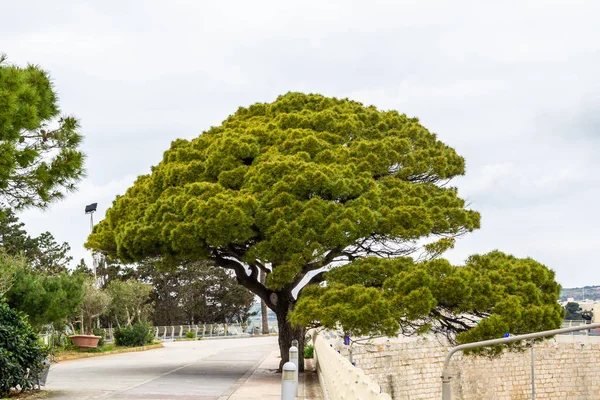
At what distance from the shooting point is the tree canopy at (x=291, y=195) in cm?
1822

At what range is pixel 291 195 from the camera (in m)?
18.3

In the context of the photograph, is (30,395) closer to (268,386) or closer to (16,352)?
(16,352)

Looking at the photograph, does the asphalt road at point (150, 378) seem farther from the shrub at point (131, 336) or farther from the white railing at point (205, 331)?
the white railing at point (205, 331)

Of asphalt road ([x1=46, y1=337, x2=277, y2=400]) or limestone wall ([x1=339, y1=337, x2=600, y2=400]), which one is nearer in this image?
asphalt road ([x1=46, y1=337, x2=277, y2=400])

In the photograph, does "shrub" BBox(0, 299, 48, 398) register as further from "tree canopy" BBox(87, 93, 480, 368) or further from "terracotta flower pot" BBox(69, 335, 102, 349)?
"terracotta flower pot" BBox(69, 335, 102, 349)

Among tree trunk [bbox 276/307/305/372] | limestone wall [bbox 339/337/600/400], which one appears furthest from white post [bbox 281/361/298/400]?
limestone wall [bbox 339/337/600/400]

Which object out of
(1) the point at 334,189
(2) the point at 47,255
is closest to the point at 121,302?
(2) the point at 47,255

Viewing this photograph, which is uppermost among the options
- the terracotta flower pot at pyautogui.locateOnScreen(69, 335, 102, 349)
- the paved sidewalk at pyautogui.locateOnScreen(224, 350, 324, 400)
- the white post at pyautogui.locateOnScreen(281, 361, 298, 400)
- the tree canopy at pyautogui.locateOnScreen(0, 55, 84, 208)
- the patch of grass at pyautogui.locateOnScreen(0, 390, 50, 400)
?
the tree canopy at pyautogui.locateOnScreen(0, 55, 84, 208)

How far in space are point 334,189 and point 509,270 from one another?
527cm

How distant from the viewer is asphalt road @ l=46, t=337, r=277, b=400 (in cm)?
1484

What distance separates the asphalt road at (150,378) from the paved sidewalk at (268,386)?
228 mm

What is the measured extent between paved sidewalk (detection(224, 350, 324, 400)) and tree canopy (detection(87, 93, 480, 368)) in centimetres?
136

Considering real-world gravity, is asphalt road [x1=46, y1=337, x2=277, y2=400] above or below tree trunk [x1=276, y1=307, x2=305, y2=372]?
below

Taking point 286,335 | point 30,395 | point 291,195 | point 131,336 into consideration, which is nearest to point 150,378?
point 286,335
